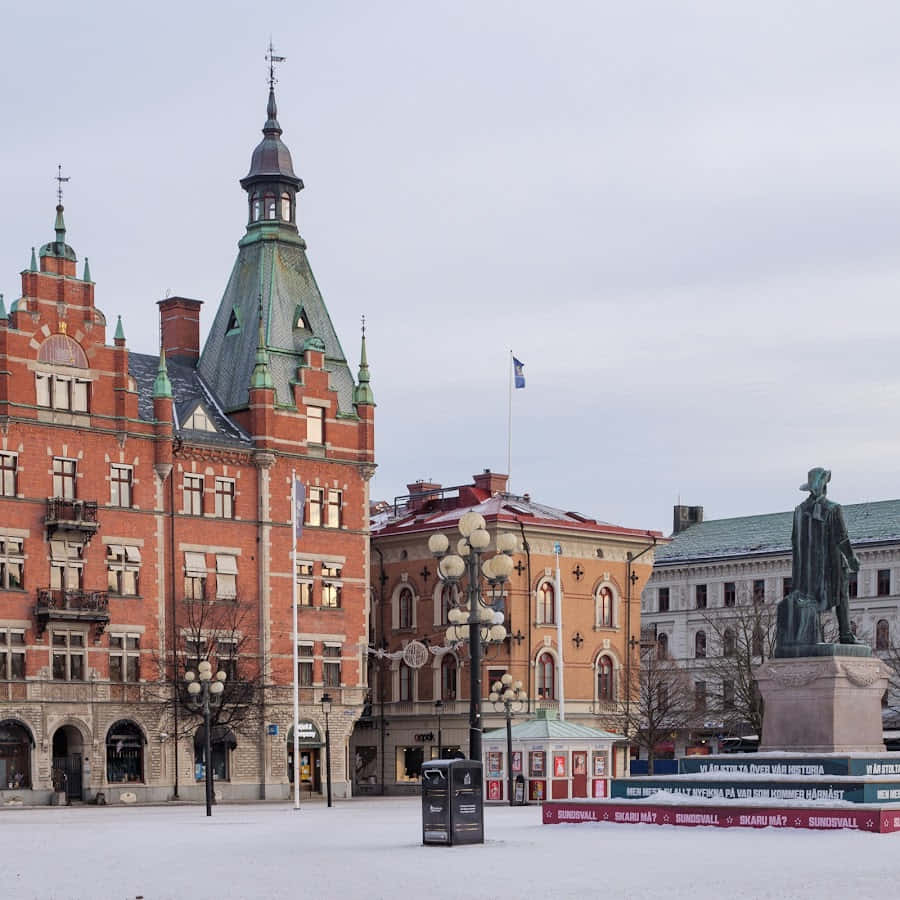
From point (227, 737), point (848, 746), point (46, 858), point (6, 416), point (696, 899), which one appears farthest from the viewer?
point (227, 737)

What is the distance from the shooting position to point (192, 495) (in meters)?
79.0

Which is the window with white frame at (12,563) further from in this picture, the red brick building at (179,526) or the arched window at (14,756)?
the arched window at (14,756)

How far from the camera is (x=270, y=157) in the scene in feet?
288

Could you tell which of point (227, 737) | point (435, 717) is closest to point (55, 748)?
point (227, 737)

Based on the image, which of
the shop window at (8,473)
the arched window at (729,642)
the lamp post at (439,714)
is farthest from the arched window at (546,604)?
the shop window at (8,473)

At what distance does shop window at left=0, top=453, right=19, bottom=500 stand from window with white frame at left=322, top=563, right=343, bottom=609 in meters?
16.4

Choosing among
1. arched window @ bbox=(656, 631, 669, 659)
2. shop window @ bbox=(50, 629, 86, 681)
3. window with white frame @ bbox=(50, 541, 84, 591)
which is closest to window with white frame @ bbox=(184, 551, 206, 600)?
window with white frame @ bbox=(50, 541, 84, 591)

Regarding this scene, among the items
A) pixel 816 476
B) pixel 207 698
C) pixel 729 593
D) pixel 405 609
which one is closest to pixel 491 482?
pixel 405 609

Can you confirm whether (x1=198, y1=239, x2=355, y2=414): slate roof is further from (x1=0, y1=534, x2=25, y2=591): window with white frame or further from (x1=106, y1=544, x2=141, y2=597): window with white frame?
(x1=0, y1=534, x2=25, y2=591): window with white frame

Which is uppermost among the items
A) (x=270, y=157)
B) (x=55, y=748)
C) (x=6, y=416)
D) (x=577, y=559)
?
(x=270, y=157)

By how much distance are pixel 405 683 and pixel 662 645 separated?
2696 centimetres

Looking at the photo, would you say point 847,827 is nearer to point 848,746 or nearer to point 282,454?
point 848,746

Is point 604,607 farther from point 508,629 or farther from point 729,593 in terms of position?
point 729,593

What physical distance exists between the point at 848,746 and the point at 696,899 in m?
14.9
